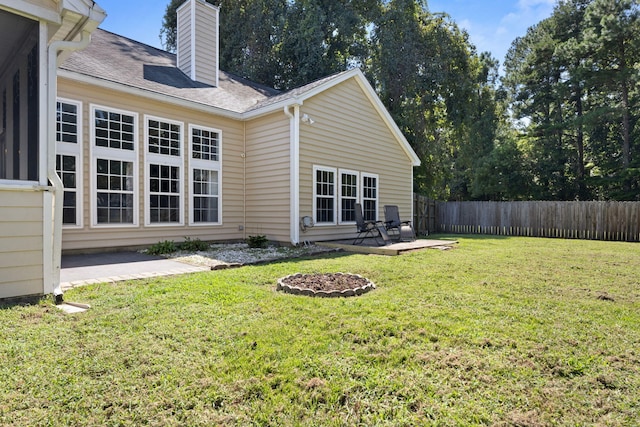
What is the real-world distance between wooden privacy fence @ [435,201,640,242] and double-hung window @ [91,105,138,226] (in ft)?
40.2

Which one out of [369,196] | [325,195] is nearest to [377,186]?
[369,196]

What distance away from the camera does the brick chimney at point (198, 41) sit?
10914 mm

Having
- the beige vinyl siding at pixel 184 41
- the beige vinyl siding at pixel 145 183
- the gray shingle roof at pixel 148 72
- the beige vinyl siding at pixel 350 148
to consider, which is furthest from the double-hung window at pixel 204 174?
the beige vinyl siding at pixel 184 41

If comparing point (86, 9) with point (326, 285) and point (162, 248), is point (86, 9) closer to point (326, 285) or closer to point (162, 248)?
point (326, 285)

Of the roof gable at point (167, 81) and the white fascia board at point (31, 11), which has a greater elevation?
the roof gable at point (167, 81)

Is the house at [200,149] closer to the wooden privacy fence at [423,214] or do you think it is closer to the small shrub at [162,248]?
the small shrub at [162,248]

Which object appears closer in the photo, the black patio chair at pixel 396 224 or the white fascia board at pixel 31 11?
the white fascia board at pixel 31 11

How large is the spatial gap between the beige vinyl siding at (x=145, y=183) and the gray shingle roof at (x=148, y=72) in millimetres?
338

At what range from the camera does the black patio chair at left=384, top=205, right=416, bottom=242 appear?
970 cm

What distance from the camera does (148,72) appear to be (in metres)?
9.21

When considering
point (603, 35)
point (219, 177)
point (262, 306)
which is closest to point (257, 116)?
point (219, 177)

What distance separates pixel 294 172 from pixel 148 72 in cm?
456

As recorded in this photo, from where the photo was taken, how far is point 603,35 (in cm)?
1728

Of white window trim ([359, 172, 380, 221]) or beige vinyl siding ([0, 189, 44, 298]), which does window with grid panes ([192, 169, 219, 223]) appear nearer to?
white window trim ([359, 172, 380, 221])
